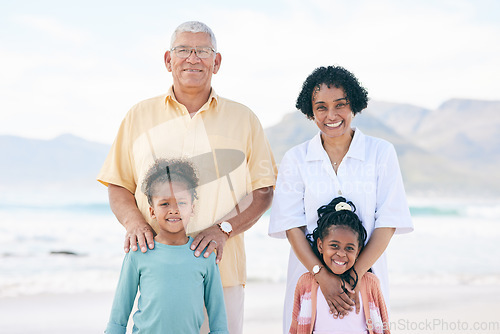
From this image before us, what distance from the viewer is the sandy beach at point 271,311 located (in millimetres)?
4949

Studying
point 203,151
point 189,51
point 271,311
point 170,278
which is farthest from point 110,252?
point 170,278

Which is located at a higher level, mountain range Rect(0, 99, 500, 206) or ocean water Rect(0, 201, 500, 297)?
mountain range Rect(0, 99, 500, 206)

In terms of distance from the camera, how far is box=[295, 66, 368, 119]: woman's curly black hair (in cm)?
262

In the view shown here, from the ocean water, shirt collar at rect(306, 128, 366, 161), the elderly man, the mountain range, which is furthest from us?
the mountain range

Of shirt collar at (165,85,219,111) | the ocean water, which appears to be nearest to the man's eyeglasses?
shirt collar at (165,85,219,111)

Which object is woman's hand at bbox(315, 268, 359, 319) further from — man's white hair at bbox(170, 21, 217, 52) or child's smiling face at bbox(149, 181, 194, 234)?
man's white hair at bbox(170, 21, 217, 52)

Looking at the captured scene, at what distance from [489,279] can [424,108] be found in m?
47.0

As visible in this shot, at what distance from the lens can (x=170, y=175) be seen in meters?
2.49

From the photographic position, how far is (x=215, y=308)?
2.49 meters

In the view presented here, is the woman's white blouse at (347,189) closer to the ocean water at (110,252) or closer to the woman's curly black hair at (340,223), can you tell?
the woman's curly black hair at (340,223)

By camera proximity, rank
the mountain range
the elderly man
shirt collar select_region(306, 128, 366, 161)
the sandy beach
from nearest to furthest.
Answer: shirt collar select_region(306, 128, 366, 161)
the elderly man
the sandy beach
the mountain range

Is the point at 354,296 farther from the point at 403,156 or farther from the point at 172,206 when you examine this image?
the point at 403,156

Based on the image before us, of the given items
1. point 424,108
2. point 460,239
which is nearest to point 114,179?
point 460,239

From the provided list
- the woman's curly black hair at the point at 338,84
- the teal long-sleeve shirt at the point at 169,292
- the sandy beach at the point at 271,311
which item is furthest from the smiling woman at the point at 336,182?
the sandy beach at the point at 271,311
